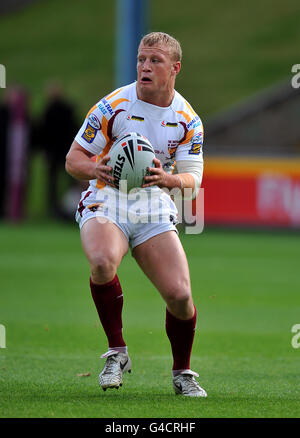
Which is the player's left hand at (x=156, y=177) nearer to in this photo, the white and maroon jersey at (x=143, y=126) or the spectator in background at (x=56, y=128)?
the white and maroon jersey at (x=143, y=126)

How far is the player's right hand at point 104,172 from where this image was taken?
630 centimetres

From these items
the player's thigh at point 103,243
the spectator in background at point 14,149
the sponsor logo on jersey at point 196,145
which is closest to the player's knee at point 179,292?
the player's thigh at point 103,243

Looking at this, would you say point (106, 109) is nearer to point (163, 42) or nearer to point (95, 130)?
point (95, 130)

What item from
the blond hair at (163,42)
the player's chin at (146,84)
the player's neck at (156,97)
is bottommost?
the player's neck at (156,97)

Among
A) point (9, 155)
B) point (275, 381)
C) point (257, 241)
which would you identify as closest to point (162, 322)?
point (275, 381)

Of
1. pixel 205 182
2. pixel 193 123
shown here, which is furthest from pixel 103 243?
pixel 205 182

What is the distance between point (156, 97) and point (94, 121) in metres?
0.45

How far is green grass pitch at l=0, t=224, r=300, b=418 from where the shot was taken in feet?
20.2

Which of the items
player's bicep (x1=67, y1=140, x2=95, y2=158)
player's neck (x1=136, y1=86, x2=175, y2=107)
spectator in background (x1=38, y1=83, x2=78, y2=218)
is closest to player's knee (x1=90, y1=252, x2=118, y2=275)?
player's bicep (x1=67, y1=140, x2=95, y2=158)

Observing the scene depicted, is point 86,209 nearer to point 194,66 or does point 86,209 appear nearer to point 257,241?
point 257,241

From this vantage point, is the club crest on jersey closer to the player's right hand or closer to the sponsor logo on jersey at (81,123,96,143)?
the sponsor logo on jersey at (81,123,96,143)

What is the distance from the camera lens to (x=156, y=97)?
21.8 feet

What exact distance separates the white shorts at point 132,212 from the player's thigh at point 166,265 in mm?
65

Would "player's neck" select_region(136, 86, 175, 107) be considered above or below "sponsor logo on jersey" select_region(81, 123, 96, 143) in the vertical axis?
above
